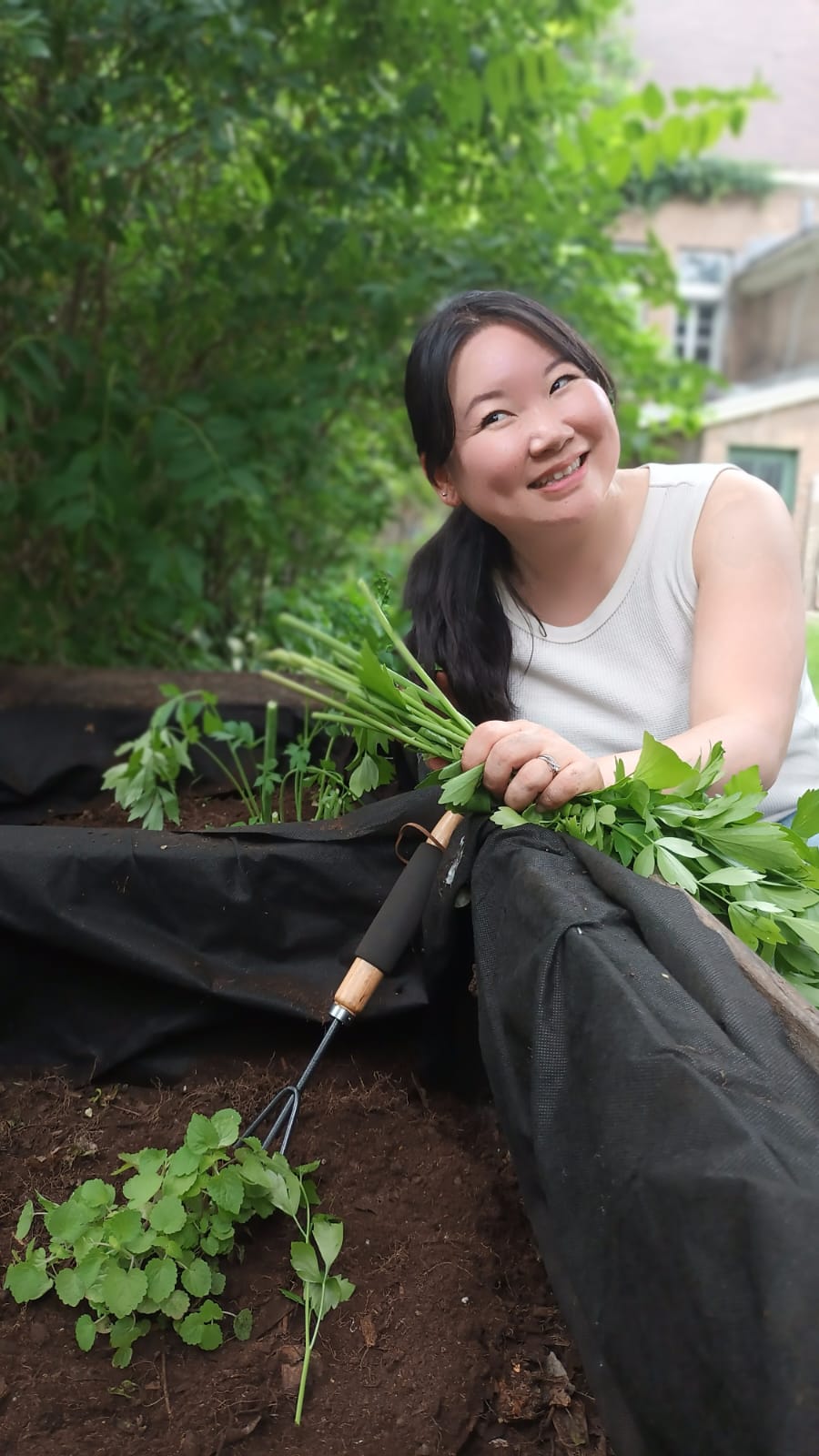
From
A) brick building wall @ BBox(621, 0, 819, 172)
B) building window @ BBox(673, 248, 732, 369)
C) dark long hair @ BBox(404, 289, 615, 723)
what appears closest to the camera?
dark long hair @ BBox(404, 289, 615, 723)

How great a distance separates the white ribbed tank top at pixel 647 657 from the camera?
5.36ft

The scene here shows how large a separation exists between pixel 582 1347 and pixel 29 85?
3.05m

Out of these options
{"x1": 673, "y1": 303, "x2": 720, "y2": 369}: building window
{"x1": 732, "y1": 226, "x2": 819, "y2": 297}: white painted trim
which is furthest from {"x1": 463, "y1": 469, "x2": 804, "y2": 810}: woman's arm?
{"x1": 673, "y1": 303, "x2": 720, "y2": 369}: building window

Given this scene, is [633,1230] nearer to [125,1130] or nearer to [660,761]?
[660,761]

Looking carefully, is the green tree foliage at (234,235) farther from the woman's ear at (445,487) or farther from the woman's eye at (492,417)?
the woman's eye at (492,417)

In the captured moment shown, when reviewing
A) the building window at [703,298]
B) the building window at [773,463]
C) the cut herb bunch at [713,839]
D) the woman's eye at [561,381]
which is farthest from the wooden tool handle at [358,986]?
the building window at [703,298]

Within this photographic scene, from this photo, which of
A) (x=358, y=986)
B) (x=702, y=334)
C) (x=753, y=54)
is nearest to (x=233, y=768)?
(x=358, y=986)

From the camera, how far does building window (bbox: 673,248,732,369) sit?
20031mm

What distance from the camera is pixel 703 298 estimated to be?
2027 cm

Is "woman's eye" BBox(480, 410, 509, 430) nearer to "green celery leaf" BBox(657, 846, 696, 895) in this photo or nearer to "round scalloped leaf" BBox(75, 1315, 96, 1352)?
"green celery leaf" BBox(657, 846, 696, 895)

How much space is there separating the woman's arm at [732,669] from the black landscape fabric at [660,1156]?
147 mm

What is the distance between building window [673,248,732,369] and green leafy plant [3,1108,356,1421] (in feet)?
67.4

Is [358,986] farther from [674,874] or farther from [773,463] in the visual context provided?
[773,463]

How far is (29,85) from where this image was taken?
275 centimetres
